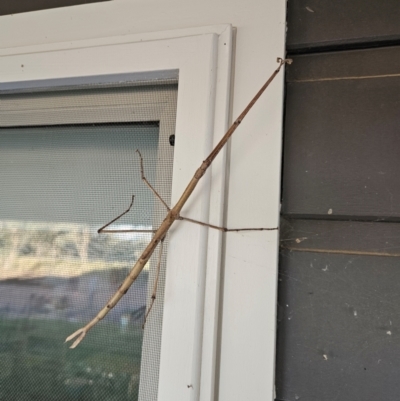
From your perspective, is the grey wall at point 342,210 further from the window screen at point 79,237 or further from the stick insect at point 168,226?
the window screen at point 79,237

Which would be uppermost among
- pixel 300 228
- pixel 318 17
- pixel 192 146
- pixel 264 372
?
pixel 318 17

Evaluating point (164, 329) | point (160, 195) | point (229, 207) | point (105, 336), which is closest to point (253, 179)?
point (229, 207)

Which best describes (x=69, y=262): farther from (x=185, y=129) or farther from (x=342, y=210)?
(x=342, y=210)

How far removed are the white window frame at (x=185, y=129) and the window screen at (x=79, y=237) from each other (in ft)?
0.16

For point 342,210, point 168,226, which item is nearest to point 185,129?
point 168,226

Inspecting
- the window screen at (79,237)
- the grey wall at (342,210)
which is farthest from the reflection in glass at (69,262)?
the grey wall at (342,210)

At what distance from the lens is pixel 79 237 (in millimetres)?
801

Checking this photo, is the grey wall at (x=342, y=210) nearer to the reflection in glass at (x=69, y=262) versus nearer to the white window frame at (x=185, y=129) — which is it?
the white window frame at (x=185, y=129)

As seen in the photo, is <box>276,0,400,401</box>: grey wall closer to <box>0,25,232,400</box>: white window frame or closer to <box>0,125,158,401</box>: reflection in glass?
<box>0,25,232,400</box>: white window frame

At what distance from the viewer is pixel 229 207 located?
26.3 inches

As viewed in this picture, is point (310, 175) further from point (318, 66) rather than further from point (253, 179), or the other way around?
point (318, 66)

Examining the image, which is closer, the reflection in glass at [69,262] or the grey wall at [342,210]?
the grey wall at [342,210]

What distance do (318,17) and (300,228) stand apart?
43 cm

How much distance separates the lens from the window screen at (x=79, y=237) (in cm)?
74
